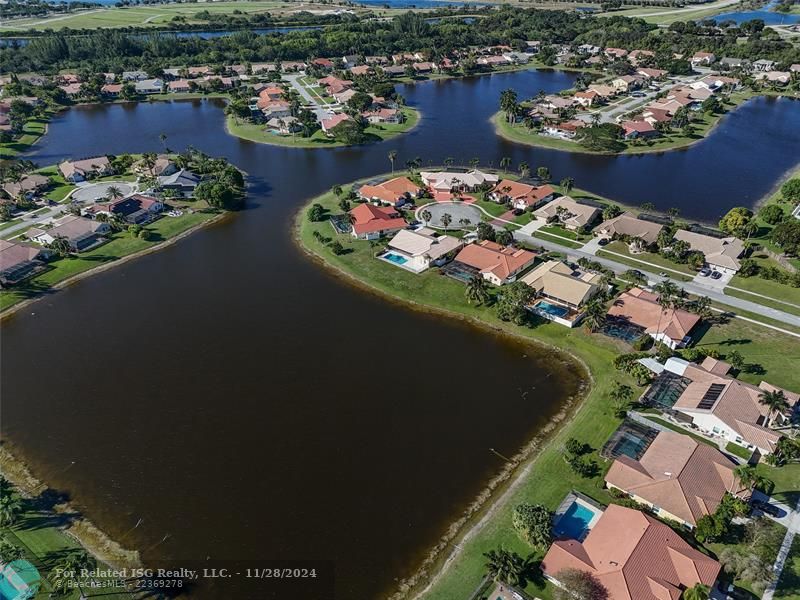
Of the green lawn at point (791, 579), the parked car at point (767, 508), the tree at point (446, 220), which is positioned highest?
the tree at point (446, 220)

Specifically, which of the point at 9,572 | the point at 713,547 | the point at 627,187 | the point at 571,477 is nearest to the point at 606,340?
the point at 571,477

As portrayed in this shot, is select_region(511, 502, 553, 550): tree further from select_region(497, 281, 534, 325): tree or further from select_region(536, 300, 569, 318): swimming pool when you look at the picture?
select_region(536, 300, 569, 318): swimming pool

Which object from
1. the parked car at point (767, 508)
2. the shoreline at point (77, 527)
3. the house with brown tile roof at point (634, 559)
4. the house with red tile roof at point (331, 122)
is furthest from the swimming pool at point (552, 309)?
the house with red tile roof at point (331, 122)

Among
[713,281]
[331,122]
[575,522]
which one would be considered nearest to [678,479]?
[575,522]

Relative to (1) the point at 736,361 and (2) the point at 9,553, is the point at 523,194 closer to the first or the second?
(1) the point at 736,361

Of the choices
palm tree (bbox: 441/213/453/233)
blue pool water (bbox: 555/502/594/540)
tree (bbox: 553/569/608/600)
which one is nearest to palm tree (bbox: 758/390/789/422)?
blue pool water (bbox: 555/502/594/540)

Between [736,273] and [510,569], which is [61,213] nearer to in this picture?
[510,569]

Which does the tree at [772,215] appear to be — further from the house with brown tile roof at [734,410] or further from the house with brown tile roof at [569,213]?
the house with brown tile roof at [734,410]
